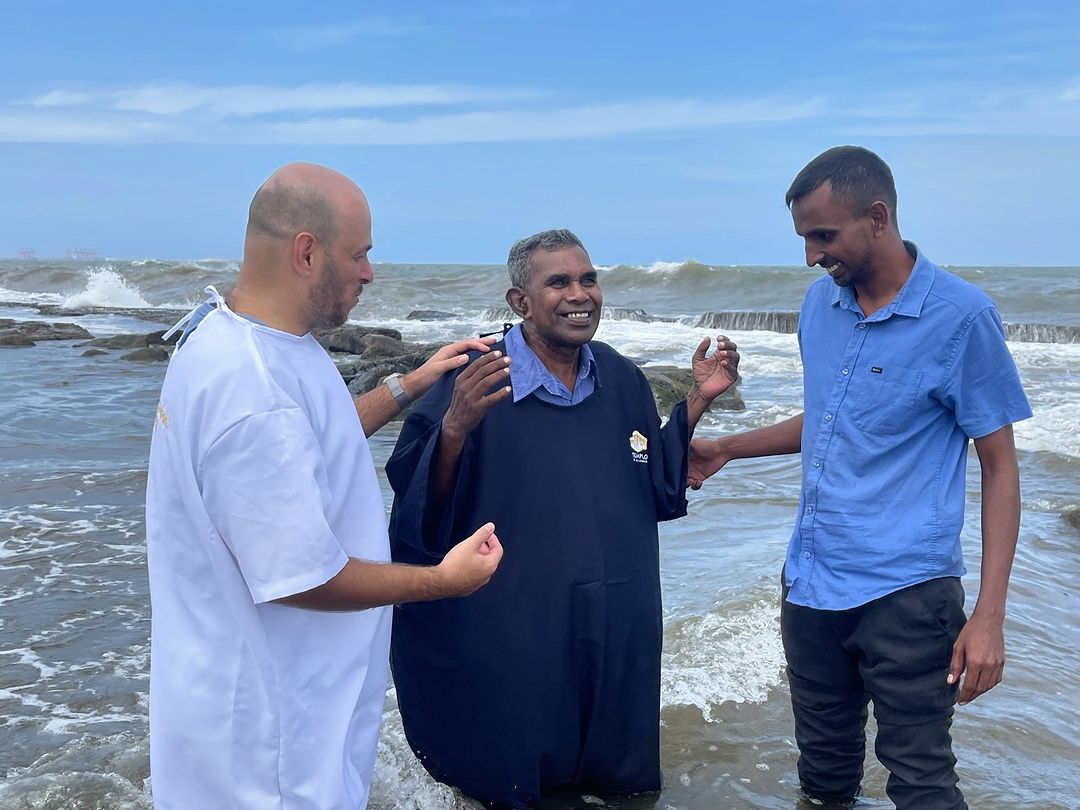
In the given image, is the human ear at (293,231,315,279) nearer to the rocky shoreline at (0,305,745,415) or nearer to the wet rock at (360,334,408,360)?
the rocky shoreline at (0,305,745,415)

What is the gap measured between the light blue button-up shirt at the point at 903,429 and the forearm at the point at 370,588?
143cm

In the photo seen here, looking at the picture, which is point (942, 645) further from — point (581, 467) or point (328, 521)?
point (328, 521)

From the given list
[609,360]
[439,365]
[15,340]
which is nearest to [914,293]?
[609,360]

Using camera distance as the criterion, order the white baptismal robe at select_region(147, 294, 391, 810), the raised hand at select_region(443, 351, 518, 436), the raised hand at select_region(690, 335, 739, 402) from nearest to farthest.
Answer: the white baptismal robe at select_region(147, 294, 391, 810)
the raised hand at select_region(443, 351, 518, 436)
the raised hand at select_region(690, 335, 739, 402)

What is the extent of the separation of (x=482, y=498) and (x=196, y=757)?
4.49 ft

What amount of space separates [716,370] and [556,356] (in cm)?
53

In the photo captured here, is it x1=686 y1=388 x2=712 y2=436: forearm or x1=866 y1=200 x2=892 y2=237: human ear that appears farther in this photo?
x1=686 y1=388 x2=712 y2=436: forearm

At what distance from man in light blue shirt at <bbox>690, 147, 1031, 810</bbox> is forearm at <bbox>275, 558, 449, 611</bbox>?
145 cm

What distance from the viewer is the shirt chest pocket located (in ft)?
10.2

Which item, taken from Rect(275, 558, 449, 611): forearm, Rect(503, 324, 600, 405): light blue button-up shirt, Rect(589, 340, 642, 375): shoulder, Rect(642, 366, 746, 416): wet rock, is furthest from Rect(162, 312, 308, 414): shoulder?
Rect(642, 366, 746, 416): wet rock

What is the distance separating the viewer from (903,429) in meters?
3.14

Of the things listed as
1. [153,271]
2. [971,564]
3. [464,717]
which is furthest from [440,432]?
[153,271]

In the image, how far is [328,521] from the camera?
2254 mm

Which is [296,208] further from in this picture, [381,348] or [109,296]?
[109,296]
